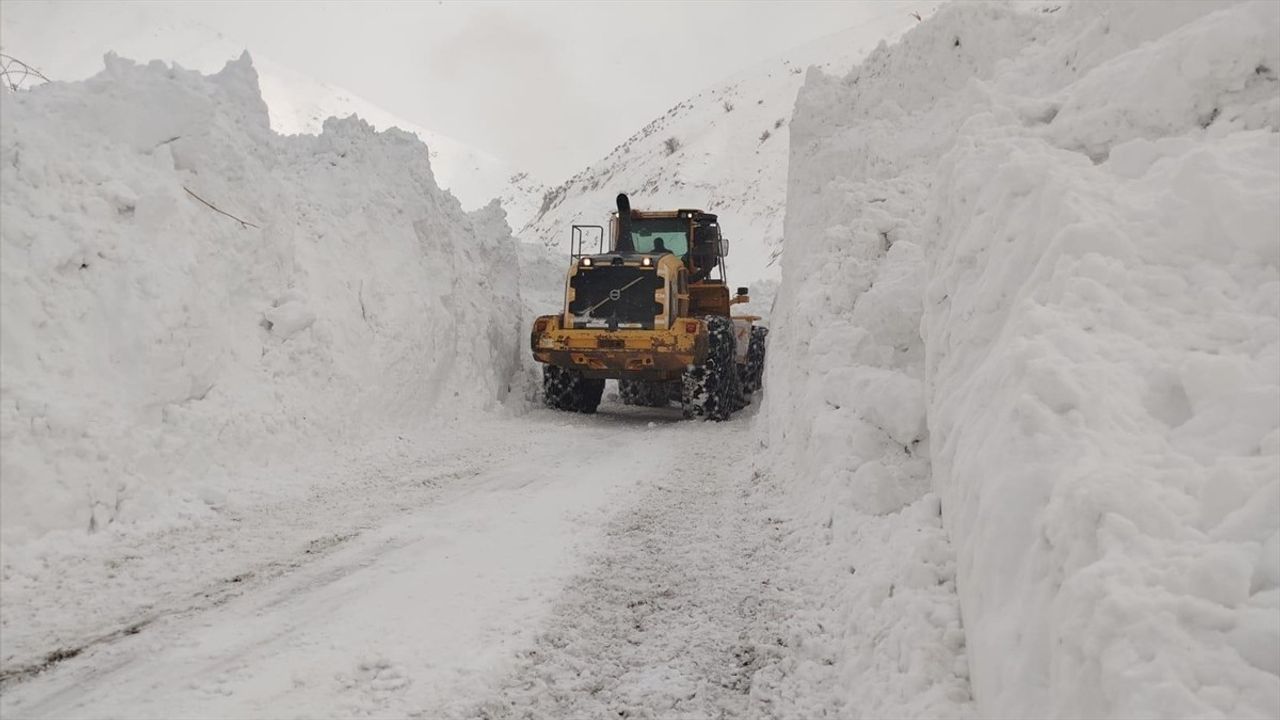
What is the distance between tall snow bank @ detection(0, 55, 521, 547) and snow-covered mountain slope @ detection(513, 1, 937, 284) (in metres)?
19.3

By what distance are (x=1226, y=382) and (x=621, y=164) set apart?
4567 centimetres

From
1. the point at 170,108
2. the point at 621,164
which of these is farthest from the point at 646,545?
the point at 621,164

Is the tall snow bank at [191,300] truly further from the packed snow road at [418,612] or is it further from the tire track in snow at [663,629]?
the tire track in snow at [663,629]

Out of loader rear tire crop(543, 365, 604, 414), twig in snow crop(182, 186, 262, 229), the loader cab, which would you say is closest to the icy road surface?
twig in snow crop(182, 186, 262, 229)

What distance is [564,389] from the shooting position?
12.3 meters

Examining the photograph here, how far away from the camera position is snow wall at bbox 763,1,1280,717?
1.93 metres

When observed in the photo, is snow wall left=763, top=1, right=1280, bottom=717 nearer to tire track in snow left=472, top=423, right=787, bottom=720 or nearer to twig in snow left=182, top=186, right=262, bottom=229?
tire track in snow left=472, top=423, right=787, bottom=720

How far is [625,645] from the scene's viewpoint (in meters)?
3.85

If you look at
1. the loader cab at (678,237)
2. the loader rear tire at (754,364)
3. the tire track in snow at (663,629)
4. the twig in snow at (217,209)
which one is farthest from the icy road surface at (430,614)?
the loader cab at (678,237)

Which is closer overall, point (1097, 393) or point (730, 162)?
point (1097, 393)

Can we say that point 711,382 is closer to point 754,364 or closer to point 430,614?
point 754,364

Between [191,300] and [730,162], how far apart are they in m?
34.9

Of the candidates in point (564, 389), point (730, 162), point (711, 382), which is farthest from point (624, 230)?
point (730, 162)

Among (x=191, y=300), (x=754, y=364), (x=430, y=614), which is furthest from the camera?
(x=754, y=364)
